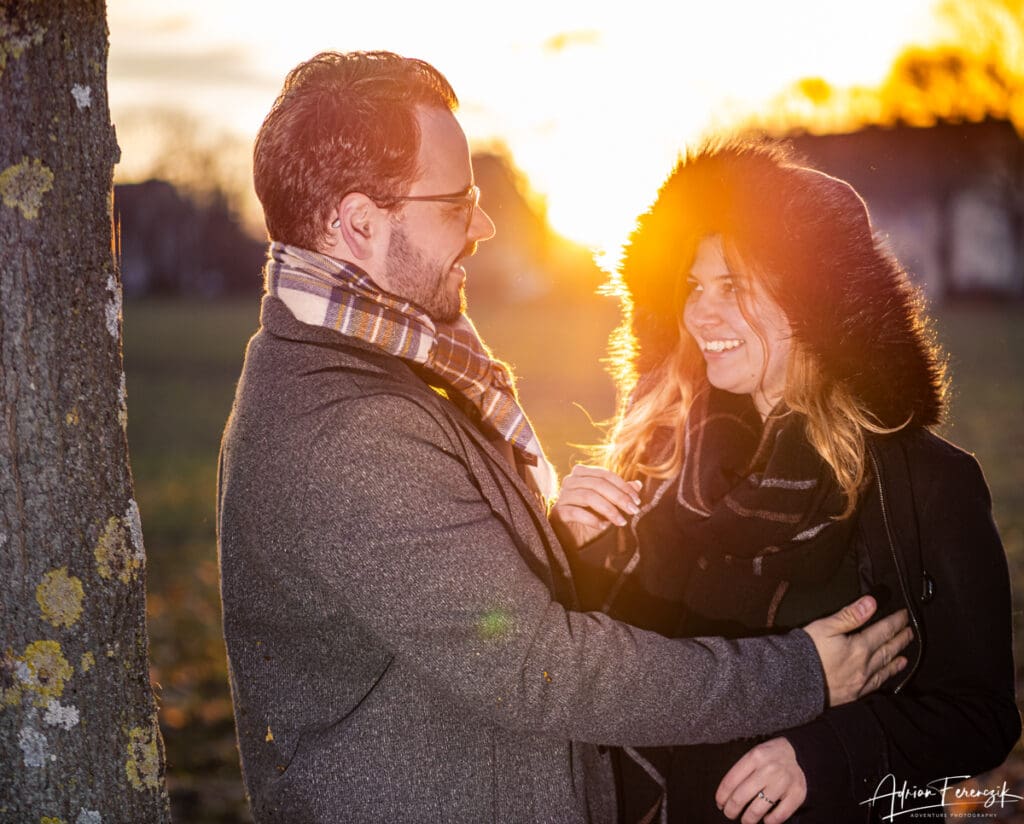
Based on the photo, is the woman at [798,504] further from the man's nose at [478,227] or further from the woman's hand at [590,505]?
the man's nose at [478,227]

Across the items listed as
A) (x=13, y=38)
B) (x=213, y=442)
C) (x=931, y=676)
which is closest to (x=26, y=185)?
(x=13, y=38)

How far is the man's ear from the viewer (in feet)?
7.96

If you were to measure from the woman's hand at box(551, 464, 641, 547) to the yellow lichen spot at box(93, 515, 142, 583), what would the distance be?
1.34m

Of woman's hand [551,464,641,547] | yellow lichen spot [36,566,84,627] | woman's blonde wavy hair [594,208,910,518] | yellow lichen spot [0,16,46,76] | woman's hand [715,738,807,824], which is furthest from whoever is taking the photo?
woman's hand [551,464,641,547]

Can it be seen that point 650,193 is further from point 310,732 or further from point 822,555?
point 310,732

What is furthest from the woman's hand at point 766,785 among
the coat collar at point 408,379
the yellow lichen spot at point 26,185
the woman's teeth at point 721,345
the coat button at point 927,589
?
the yellow lichen spot at point 26,185

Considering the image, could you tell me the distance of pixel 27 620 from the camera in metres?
2.04

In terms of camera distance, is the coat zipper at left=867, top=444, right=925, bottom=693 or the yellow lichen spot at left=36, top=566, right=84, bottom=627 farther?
the coat zipper at left=867, top=444, right=925, bottom=693

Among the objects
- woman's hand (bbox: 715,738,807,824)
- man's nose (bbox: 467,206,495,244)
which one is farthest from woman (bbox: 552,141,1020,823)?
man's nose (bbox: 467,206,495,244)

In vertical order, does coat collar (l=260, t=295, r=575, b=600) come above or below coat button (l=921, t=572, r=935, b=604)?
above

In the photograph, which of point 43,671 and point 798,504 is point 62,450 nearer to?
point 43,671

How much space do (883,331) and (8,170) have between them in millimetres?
2267

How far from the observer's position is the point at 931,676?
255 centimetres
